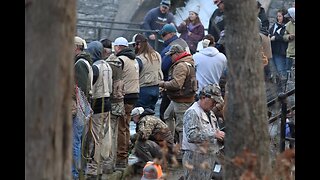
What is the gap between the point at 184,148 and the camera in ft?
31.2

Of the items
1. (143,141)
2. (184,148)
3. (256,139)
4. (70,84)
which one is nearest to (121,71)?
(143,141)

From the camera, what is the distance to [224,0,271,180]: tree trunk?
6281mm

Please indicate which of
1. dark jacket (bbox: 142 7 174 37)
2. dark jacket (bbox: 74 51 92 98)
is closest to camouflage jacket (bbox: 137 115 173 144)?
dark jacket (bbox: 74 51 92 98)

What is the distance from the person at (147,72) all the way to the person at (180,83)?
0.25m

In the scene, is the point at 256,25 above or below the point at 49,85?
above

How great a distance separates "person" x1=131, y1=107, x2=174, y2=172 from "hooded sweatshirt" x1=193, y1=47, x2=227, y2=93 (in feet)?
3.61

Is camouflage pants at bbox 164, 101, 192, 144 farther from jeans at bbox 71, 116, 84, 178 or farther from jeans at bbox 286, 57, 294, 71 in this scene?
jeans at bbox 286, 57, 294, 71

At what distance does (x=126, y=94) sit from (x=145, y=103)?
915 millimetres

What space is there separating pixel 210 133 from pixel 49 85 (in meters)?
5.15

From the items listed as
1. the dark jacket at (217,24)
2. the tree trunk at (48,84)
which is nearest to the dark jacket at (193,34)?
the dark jacket at (217,24)

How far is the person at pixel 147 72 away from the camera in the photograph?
1209 centimetres

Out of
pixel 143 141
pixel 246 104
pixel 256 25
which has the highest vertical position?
pixel 256 25
